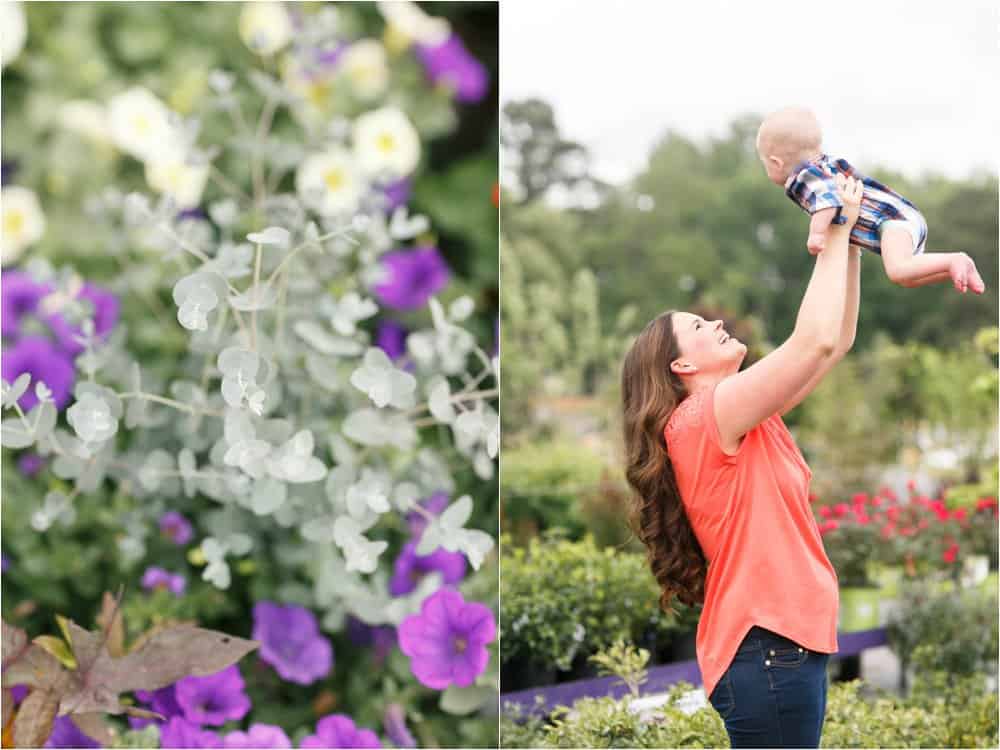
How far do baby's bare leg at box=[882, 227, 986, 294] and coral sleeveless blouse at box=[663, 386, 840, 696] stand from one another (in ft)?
0.78

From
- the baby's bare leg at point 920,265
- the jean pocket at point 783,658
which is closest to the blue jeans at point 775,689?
the jean pocket at point 783,658

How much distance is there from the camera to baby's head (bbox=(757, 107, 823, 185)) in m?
1.33

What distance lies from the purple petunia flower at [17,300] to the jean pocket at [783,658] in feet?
5.48

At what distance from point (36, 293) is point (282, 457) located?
1.05 metres

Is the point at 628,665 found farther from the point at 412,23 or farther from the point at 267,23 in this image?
the point at 412,23

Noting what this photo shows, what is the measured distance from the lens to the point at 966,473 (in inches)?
151

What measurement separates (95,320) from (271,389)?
1.44 feet

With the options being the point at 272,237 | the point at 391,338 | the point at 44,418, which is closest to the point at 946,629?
the point at 391,338

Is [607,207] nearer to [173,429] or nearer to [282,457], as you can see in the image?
[173,429]

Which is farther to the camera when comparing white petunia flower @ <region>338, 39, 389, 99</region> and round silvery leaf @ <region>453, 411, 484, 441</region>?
white petunia flower @ <region>338, 39, 389, 99</region>

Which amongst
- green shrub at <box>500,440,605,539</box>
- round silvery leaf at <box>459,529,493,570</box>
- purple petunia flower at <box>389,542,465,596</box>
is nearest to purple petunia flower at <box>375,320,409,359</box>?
green shrub at <box>500,440,605,539</box>

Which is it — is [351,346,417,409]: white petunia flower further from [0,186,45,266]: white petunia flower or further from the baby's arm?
[0,186,45,266]: white petunia flower

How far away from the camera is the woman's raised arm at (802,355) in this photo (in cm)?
119

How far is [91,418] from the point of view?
147 cm
